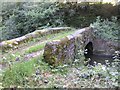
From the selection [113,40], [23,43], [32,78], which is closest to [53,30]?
[23,43]

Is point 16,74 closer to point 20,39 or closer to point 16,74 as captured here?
point 16,74

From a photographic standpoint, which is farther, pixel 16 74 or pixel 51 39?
pixel 51 39

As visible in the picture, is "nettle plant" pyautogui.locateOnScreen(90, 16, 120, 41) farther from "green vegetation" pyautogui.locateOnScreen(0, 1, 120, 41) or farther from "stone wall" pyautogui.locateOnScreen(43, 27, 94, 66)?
"stone wall" pyautogui.locateOnScreen(43, 27, 94, 66)

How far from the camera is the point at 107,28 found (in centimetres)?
1465

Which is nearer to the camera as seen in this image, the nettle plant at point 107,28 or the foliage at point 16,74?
the foliage at point 16,74

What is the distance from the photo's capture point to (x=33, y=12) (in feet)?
51.0

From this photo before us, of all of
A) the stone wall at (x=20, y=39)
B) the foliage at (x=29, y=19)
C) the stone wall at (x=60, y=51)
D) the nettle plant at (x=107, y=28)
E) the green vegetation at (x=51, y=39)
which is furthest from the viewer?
the foliage at (x=29, y=19)

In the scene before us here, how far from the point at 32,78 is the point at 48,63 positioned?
0.99 meters

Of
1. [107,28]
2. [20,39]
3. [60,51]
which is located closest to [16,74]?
[60,51]

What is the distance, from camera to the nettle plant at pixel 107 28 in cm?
1419

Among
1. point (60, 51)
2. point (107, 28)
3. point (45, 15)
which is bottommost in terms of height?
point (107, 28)

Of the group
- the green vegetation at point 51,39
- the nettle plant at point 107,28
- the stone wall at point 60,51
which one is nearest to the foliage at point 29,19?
the green vegetation at point 51,39

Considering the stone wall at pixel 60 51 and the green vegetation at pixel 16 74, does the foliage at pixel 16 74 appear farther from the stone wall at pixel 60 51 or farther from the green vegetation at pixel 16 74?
the stone wall at pixel 60 51

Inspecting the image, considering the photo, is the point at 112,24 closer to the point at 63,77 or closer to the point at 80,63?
the point at 80,63
